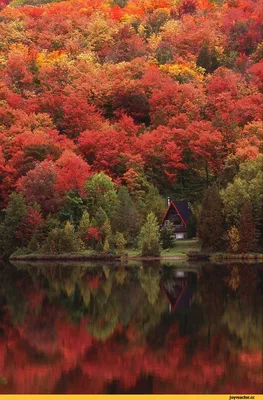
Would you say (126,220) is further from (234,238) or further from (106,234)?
(234,238)

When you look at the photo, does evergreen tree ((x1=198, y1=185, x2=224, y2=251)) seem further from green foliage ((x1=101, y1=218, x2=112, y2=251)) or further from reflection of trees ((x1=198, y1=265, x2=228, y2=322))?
green foliage ((x1=101, y1=218, x2=112, y2=251))

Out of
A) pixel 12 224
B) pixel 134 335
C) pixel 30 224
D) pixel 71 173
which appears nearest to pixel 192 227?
pixel 71 173

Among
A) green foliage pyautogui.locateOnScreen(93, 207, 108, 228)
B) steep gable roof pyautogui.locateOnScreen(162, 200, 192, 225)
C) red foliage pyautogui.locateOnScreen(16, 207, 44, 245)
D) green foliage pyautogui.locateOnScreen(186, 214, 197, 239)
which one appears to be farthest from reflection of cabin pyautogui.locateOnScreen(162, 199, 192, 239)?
red foliage pyautogui.locateOnScreen(16, 207, 44, 245)

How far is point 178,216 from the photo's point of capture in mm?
52656

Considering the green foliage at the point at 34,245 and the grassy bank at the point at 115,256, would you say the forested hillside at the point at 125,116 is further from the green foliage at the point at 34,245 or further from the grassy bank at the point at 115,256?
the grassy bank at the point at 115,256

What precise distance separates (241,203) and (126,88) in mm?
33734

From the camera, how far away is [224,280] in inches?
1261

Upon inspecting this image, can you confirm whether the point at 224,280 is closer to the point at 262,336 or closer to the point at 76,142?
the point at 262,336

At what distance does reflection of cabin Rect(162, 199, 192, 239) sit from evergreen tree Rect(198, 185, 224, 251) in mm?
6563

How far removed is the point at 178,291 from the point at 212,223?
16.1m

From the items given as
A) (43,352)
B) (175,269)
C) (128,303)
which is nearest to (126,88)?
(175,269)

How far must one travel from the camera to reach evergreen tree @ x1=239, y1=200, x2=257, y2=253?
142 ft

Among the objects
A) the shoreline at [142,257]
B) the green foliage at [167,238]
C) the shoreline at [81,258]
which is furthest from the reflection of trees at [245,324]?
the green foliage at [167,238]

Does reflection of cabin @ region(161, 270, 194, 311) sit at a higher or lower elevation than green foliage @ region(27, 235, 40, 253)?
lower
